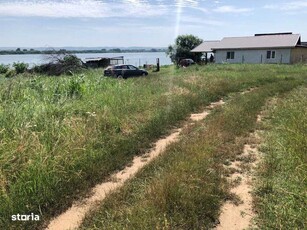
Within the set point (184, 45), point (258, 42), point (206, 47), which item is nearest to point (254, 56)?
point (258, 42)

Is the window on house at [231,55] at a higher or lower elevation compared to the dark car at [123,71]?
higher

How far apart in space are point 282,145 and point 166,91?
6.71 metres

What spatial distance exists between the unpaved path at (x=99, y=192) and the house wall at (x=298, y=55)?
3407 centimetres

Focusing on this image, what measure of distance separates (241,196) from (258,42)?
3802 cm

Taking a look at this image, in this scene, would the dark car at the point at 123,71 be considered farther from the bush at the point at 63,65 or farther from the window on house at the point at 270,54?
the window on house at the point at 270,54

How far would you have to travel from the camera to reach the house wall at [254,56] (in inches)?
1411

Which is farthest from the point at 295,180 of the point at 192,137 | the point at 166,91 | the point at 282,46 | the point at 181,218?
the point at 282,46

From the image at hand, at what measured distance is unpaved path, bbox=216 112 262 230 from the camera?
349cm

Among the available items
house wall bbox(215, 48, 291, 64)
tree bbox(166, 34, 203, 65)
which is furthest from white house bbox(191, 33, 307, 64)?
tree bbox(166, 34, 203, 65)

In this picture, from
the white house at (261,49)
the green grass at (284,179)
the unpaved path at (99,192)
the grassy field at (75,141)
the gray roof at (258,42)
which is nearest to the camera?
the green grass at (284,179)

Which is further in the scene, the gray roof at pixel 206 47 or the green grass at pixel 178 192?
the gray roof at pixel 206 47

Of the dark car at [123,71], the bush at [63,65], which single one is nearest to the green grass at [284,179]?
the bush at [63,65]

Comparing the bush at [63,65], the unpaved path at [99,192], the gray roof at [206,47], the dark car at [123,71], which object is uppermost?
the gray roof at [206,47]

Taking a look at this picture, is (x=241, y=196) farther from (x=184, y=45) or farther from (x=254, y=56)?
(x=184, y=45)
